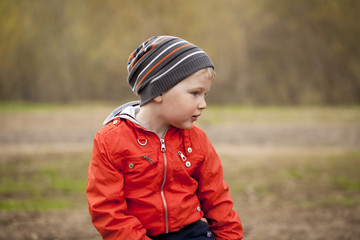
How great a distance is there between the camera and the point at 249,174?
4.33 metres

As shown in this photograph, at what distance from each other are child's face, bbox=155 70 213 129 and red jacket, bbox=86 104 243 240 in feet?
0.33

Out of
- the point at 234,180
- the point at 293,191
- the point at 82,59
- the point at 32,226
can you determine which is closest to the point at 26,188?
the point at 32,226

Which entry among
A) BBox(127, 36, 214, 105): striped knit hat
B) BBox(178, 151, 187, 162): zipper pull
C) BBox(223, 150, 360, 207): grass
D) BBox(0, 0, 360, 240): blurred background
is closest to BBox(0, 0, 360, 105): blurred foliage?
BBox(0, 0, 360, 240): blurred background

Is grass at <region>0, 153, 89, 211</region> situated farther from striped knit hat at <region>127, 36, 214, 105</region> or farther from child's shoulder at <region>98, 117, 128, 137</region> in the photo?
striped knit hat at <region>127, 36, 214, 105</region>

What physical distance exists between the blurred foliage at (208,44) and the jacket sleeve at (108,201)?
27.3 ft

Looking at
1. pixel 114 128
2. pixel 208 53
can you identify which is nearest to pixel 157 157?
pixel 114 128

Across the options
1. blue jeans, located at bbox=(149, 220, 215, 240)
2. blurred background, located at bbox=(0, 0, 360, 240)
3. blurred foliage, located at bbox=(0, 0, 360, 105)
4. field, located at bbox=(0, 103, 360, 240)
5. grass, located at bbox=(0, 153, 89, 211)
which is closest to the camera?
blue jeans, located at bbox=(149, 220, 215, 240)

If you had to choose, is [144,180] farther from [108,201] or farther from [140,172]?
[108,201]

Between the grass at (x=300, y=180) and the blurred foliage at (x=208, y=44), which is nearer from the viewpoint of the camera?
the grass at (x=300, y=180)

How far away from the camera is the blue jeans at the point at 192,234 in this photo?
161cm

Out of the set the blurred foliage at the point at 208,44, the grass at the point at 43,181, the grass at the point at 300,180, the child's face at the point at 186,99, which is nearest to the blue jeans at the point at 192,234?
the child's face at the point at 186,99

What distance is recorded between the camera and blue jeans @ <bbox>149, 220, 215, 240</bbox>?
1.61m

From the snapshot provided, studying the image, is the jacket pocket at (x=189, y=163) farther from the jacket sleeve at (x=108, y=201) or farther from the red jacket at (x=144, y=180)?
the jacket sleeve at (x=108, y=201)

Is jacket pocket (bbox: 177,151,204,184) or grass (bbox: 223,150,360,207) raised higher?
jacket pocket (bbox: 177,151,204,184)
